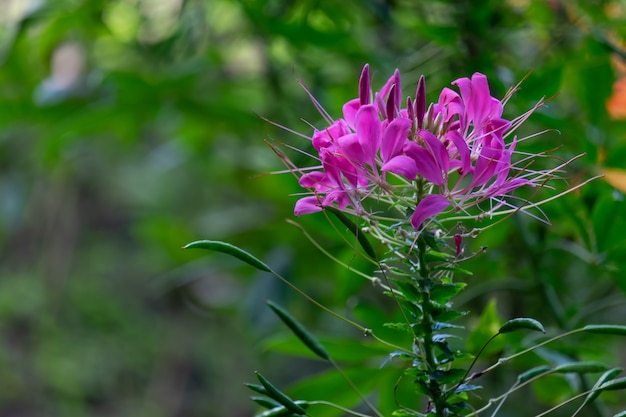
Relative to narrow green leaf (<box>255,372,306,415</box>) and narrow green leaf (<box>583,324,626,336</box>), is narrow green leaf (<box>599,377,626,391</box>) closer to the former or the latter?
narrow green leaf (<box>583,324,626,336</box>)

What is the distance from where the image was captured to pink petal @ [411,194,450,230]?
302 mm

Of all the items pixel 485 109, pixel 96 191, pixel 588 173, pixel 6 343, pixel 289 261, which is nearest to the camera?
pixel 485 109

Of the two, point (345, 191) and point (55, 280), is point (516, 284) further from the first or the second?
point (55, 280)

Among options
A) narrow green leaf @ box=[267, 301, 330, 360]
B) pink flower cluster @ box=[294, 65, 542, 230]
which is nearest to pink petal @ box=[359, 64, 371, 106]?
pink flower cluster @ box=[294, 65, 542, 230]

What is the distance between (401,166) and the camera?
29 cm

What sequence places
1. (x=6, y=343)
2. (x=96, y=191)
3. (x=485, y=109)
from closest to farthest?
(x=485, y=109) → (x=6, y=343) → (x=96, y=191)

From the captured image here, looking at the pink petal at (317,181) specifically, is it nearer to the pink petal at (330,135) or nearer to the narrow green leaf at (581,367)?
the pink petal at (330,135)

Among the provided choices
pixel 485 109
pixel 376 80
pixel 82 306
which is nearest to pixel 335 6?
pixel 376 80

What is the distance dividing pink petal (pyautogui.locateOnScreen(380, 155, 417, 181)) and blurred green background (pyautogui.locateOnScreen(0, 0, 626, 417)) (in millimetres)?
82

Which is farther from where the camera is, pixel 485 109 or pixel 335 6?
pixel 335 6

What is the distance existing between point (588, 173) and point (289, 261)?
0.40 meters

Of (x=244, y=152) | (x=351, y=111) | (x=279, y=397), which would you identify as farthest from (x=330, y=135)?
(x=244, y=152)

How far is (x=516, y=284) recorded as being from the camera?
652 mm

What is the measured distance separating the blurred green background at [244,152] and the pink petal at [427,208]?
0.09 m
